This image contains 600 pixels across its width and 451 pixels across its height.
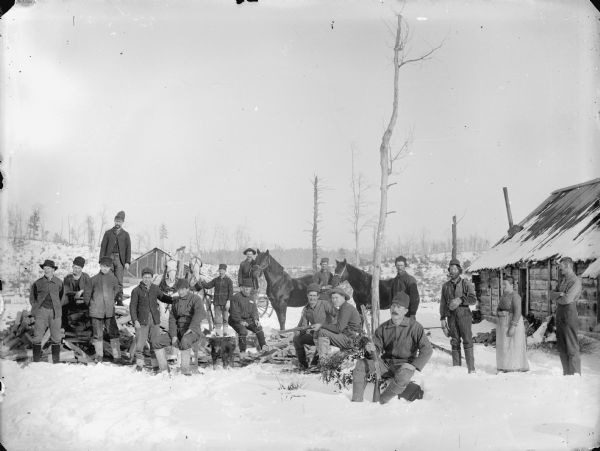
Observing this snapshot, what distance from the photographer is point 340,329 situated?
8.10 metres

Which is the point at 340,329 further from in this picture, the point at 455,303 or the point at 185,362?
the point at 185,362

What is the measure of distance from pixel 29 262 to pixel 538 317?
2342 cm

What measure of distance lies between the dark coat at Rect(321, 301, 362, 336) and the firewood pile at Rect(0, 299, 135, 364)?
373 centimetres

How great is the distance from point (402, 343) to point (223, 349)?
3693 millimetres

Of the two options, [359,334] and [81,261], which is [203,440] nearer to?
[359,334]

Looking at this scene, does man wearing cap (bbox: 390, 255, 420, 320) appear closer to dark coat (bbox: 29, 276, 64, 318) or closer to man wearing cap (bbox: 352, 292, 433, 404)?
man wearing cap (bbox: 352, 292, 433, 404)

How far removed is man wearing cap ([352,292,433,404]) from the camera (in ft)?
19.8

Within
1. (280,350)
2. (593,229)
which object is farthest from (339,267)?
(593,229)

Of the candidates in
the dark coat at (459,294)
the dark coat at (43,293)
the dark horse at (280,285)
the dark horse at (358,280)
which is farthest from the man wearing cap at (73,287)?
the dark coat at (459,294)

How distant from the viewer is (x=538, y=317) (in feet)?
41.6

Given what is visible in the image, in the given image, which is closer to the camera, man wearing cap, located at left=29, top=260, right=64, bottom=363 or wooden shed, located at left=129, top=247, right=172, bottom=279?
man wearing cap, located at left=29, top=260, right=64, bottom=363

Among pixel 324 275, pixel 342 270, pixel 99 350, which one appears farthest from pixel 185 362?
pixel 342 270

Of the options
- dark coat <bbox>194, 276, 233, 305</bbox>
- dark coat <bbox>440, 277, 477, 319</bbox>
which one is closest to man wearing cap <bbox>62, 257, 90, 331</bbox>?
dark coat <bbox>194, 276, 233, 305</bbox>

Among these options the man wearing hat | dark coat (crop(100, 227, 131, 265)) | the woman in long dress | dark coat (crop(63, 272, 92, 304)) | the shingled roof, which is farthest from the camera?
the man wearing hat
